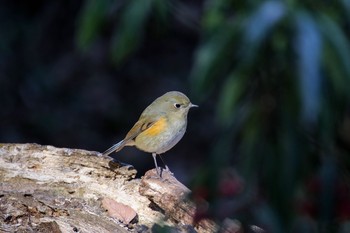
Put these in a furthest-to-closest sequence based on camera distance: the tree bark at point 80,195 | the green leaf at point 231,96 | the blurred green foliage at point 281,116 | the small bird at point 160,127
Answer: the small bird at point 160,127 → the tree bark at point 80,195 → the green leaf at point 231,96 → the blurred green foliage at point 281,116

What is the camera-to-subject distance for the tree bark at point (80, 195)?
405 cm

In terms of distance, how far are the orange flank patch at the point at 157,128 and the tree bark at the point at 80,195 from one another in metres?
1.17

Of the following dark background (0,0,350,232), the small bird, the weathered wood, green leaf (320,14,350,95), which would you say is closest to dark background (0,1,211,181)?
the small bird

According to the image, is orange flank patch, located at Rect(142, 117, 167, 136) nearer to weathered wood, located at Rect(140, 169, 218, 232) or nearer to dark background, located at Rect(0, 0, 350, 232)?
weathered wood, located at Rect(140, 169, 218, 232)

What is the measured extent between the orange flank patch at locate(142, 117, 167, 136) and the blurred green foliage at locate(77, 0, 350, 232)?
126 inches

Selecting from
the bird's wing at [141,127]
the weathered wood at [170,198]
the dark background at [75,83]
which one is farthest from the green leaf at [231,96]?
the dark background at [75,83]

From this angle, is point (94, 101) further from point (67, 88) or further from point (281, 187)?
point (281, 187)

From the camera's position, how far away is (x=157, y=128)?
18.8ft

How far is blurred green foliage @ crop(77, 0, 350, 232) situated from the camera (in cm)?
221

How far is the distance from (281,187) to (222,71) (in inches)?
17.9

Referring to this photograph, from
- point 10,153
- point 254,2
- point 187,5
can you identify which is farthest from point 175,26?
point 254,2

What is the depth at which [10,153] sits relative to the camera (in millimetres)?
4508

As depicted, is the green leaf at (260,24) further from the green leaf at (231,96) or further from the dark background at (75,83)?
the dark background at (75,83)

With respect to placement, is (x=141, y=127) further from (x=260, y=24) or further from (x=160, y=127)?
(x=260, y=24)
